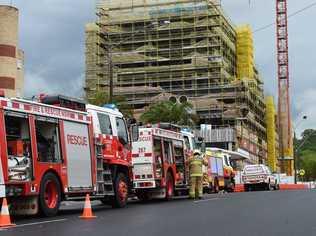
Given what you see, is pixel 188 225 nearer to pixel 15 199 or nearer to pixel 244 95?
pixel 15 199

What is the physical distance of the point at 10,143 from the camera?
1424 cm

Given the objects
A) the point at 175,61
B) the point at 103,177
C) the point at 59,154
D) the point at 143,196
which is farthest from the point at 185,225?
the point at 175,61

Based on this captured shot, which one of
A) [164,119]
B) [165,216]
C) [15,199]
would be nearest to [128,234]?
[165,216]

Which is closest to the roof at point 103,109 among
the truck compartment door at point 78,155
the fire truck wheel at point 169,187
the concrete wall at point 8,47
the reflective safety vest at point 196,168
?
the truck compartment door at point 78,155

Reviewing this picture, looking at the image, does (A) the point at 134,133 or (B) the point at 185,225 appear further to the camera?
(A) the point at 134,133

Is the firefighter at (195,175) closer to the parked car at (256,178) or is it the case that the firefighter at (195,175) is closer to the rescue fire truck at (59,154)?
the rescue fire truck at (59,154)

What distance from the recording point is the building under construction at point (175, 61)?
8619cm

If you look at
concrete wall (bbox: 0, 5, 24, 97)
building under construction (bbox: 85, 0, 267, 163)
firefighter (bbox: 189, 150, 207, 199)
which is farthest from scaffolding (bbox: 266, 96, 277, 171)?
firefighter (bbox: 189, 150, 207, 199)

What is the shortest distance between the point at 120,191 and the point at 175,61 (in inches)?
2815

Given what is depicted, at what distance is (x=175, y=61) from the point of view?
89.8 meters

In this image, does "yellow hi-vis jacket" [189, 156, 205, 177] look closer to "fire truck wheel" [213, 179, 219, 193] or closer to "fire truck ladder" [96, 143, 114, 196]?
"fire truck ladder" [96, 143, 114, 196]

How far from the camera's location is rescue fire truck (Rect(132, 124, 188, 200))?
2255cm

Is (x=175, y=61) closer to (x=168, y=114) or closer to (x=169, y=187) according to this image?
(x=168, y=114)

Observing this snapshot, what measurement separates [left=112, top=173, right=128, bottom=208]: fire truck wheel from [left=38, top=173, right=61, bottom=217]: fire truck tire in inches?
132
